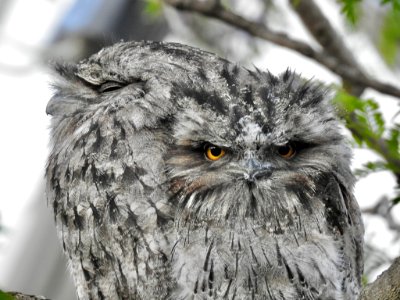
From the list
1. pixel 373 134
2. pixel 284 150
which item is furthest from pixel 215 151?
pixel 373 134

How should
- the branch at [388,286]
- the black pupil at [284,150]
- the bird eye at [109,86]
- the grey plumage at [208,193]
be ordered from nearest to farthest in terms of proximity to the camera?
the branch at [388,286], the grey plumage at [208,193], the black pupil at [284,150], the bird eye at [109,86]

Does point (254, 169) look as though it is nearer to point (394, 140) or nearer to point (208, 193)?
point (208, 193)

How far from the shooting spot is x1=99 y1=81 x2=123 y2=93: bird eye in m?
3.61

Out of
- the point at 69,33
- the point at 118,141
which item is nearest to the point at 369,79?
the point at 118,141

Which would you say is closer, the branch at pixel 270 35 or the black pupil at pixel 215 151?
the black pupil at pixel 215 151

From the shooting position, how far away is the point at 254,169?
3.18m

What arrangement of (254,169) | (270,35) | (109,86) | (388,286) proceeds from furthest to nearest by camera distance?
1. (270,35)
2. (109,86)
3. (254,169)
4. (388,286)

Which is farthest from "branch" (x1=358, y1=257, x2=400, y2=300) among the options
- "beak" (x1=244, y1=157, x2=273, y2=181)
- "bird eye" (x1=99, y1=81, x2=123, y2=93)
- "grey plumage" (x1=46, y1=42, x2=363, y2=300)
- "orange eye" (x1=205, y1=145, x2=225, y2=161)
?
"bird eye" (x1=99, y1=81, x2=123, y2=93)

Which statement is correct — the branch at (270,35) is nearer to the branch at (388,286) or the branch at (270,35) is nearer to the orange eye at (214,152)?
the orange eye at (214,152)

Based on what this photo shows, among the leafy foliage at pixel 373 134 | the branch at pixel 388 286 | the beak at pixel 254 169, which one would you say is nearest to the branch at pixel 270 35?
the leafy foliage at pixel 373 134

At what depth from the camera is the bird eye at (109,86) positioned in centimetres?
361

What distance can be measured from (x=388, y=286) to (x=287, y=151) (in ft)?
2.50

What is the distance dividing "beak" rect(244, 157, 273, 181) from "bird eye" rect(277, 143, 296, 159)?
0.12 metres

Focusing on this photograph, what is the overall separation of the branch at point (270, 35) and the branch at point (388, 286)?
1.15m
